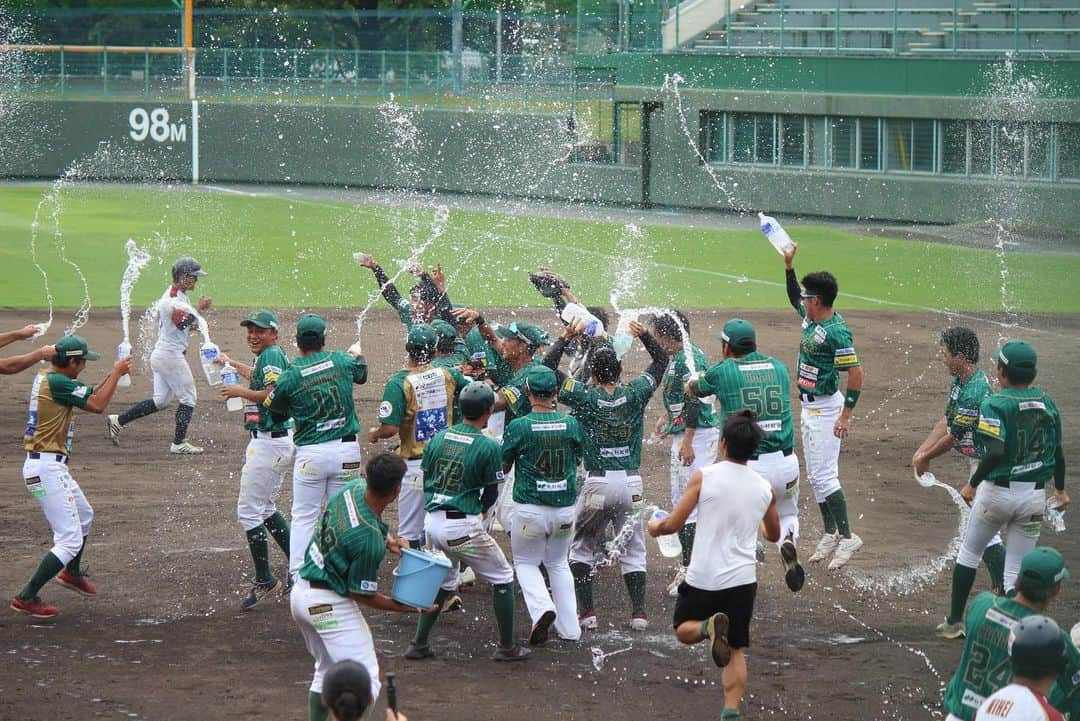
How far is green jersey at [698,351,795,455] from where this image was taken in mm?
8789

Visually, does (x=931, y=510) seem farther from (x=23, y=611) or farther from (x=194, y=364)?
(x=194, y=364)

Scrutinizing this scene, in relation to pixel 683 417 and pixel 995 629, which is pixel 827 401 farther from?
pixel 995 629

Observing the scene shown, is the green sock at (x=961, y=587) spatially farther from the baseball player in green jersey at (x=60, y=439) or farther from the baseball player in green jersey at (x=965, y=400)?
the baseball player in green jersey at (x=60, y=439)

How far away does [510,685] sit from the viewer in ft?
24.7

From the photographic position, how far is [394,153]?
117ft

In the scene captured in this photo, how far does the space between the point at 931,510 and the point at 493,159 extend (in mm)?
24677

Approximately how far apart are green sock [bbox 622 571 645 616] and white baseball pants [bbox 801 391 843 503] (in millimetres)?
1896

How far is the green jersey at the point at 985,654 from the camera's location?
5.25 metres

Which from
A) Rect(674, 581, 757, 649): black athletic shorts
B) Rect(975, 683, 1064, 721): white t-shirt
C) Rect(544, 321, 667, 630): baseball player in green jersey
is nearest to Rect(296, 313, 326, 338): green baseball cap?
Rect(544, 321, 667, 630): baseball player in green jersey

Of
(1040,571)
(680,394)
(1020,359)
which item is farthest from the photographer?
(680,394)

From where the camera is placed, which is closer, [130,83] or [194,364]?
[194,364]

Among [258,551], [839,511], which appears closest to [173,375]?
[258,551]

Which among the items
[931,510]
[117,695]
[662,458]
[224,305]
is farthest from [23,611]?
[224,305]

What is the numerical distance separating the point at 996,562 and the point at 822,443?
1612 mm
